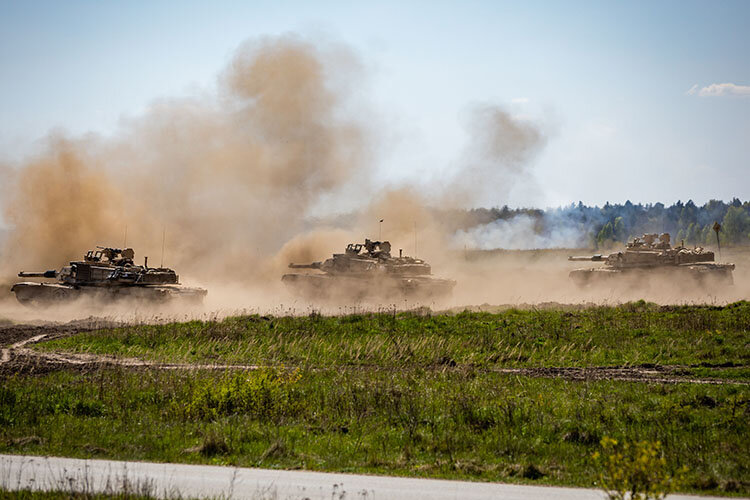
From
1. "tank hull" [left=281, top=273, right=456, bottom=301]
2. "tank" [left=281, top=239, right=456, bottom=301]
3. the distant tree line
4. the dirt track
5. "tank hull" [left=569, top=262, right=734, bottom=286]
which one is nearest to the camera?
the dirt track

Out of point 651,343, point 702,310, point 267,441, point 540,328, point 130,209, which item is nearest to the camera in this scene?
point 267,441

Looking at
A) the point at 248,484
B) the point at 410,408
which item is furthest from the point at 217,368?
the point at 248,484

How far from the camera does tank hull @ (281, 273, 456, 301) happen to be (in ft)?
125

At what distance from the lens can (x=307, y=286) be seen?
41969mm

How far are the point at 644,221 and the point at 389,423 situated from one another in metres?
146

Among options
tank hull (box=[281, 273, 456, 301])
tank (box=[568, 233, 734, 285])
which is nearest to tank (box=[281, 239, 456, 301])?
tank hull (box=[281, 273, 456, 301])

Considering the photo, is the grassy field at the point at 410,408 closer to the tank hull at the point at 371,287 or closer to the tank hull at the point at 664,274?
the tank hull at the point at 371,287

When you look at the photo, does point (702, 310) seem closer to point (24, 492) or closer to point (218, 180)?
point (24, 492)

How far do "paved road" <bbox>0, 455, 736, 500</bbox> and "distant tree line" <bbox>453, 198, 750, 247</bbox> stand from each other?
82.1 metres

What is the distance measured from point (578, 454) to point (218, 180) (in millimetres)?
50408

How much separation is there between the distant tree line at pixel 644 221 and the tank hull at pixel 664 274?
4998cm

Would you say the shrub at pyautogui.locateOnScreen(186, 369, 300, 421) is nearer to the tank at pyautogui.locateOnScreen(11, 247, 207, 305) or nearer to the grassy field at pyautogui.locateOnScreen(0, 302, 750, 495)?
the grassy field at pyautogui.locateOnScreen(0, 302, 750, 495)

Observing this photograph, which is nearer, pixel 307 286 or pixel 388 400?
pixel 388 400

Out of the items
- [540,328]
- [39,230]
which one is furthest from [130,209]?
[540,328]
